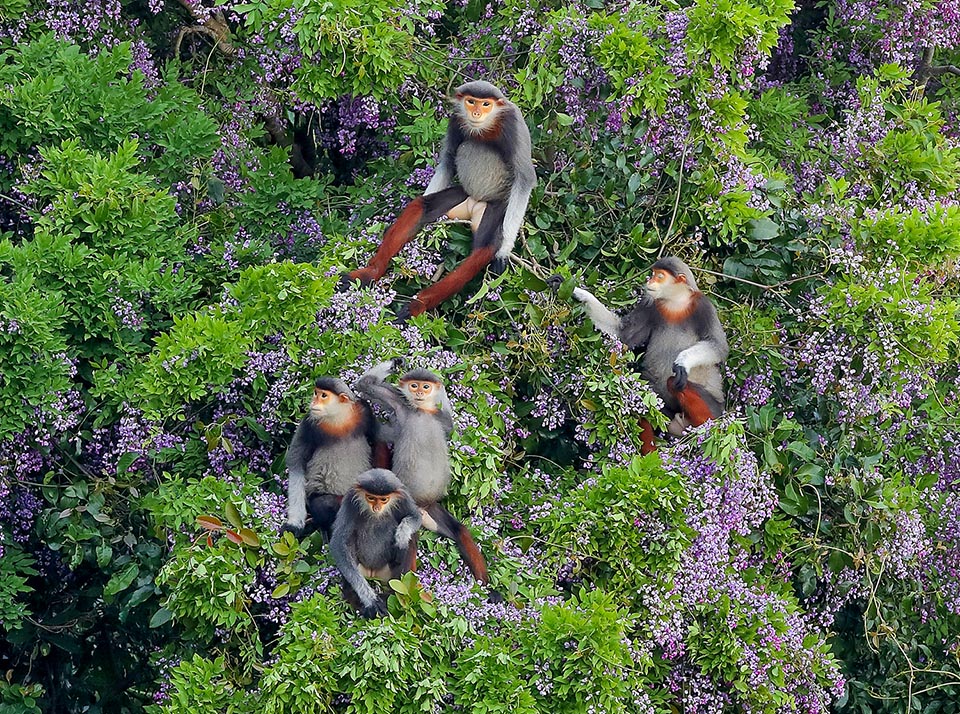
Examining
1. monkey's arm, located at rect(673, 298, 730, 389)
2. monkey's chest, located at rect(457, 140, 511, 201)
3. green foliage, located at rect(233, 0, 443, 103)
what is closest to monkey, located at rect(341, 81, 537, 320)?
monkey's chest, located at rect(457, 140, 511, 201)

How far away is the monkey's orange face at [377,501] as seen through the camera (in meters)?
5.66

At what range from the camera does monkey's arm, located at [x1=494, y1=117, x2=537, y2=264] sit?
21.6 feet

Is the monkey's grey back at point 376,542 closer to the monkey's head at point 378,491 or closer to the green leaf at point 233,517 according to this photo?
the monkey's head at point 378,491

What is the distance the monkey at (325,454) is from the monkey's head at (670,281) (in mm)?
1313

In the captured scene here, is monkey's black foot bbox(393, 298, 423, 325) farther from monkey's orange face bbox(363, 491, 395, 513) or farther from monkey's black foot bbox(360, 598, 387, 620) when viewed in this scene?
monkey's black foot bbox(360, 598, 387, 620)

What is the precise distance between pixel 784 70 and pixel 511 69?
6.96 feet

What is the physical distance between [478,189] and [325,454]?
1405 millimetres

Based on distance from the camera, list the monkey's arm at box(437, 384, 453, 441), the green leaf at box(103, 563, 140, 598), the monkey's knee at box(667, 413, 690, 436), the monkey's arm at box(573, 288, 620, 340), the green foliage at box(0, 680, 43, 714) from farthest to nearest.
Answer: the green foliage at box(0, 680, 43, 714), the monkey's knee at box(667, 413, 690, 436), the monkey's arm at box(573, 288, 620, 340), the green leaf at box(103, 563, 140, 598), the monkey's arm at box(437, 384, 453, 441)

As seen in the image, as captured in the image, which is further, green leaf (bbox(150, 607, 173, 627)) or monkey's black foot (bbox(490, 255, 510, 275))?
monkey's black foot (bbox(490, 255, 510, 275))

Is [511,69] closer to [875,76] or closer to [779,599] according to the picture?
[875,76]

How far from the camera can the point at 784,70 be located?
8.86m

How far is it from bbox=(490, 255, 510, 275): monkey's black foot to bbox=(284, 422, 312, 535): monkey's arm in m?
1.11

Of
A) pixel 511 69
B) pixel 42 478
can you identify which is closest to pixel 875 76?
pixel 511 69

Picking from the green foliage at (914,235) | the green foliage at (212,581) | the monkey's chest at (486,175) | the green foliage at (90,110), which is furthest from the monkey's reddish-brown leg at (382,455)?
the green foliage at (914,235)
